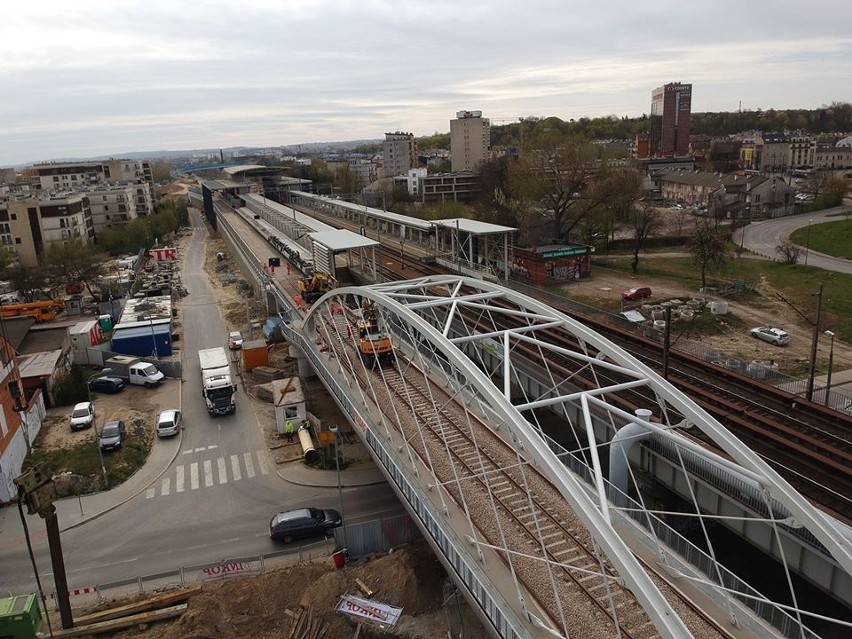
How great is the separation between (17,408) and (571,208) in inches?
1867

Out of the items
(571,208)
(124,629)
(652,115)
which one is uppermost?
(652,115)

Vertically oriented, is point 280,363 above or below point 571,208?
below

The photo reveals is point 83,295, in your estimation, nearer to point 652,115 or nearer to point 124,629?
point 124,629

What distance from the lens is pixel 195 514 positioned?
20.8 metres


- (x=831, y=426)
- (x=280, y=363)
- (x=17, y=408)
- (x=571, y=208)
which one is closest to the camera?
(x=831, y=426)

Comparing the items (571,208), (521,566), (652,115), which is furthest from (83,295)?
(652,115)

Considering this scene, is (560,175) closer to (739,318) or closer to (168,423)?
(739,318)

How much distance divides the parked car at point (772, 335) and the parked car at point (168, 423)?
29.7 m

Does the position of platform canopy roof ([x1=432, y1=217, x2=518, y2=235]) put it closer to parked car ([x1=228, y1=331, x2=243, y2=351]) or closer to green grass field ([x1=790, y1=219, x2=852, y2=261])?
parked car ([x1=228, y1=331, x2=243, y2=351])

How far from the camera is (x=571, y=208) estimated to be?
192ft

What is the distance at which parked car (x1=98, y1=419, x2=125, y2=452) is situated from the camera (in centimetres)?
2506

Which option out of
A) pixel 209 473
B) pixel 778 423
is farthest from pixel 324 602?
pixel 778 423

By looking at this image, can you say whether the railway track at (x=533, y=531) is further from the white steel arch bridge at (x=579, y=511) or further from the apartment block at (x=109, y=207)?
the apartment block at (x=109, y=207)

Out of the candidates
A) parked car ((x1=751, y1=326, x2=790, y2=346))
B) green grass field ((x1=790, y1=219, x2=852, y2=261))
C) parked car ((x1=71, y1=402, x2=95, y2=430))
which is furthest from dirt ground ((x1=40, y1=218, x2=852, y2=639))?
green grass field ((x1=790, y1=219, x2=852, y2=261))
